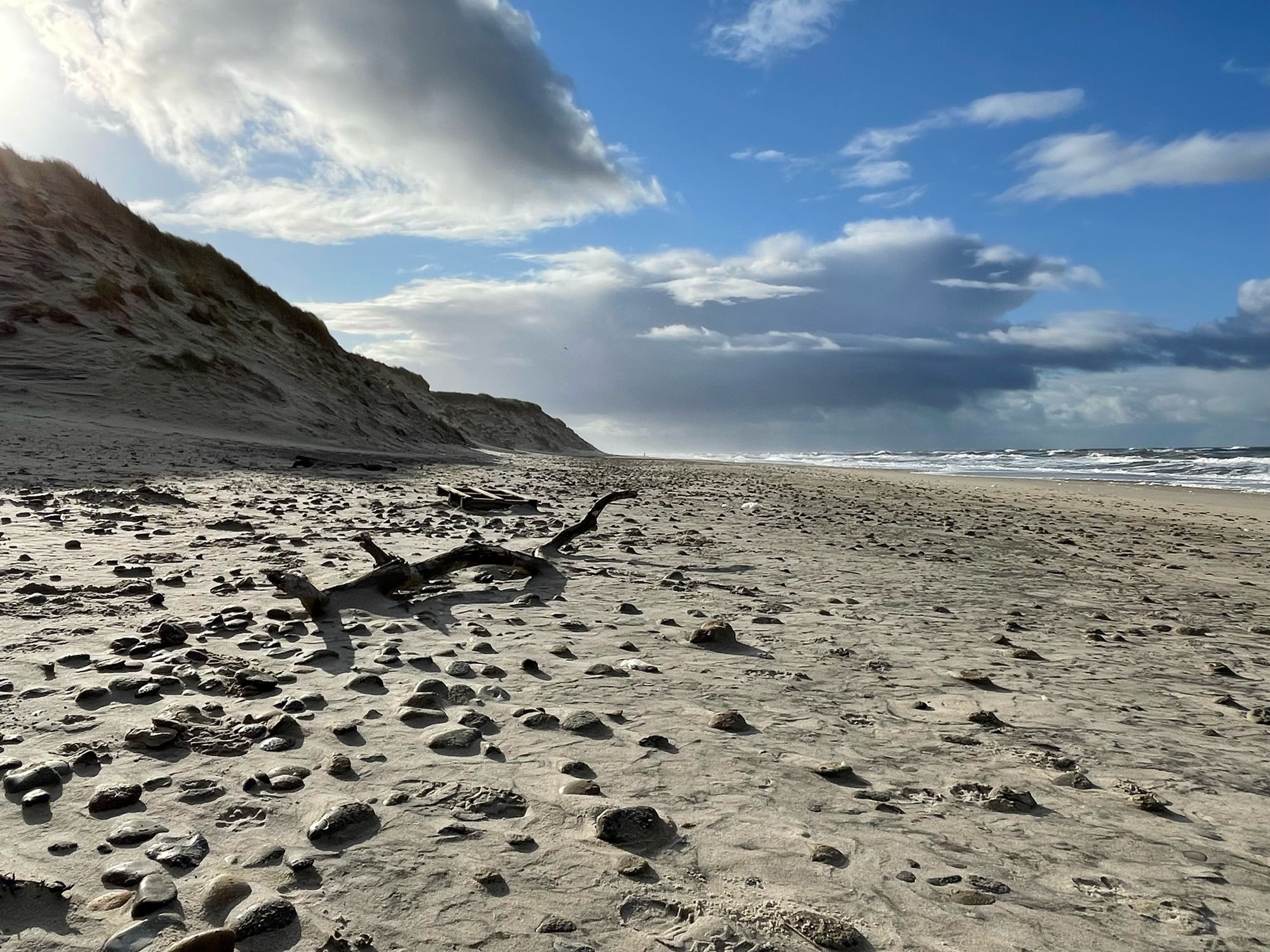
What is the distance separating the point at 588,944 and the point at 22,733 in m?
2.56

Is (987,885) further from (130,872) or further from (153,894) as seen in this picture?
(130,872)

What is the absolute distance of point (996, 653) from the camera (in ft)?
16.6

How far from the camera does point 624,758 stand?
3.13 metres

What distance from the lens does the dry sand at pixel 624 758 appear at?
211cm

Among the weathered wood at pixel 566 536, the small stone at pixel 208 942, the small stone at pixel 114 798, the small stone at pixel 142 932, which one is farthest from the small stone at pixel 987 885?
the weathered wood at pixel 566 536

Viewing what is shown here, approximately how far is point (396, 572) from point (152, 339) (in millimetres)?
24423

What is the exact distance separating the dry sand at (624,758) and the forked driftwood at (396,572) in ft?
0.52


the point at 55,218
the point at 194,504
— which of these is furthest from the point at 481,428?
the point at 194,504

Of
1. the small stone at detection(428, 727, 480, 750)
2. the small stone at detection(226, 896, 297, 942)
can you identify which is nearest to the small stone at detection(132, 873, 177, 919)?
the small stone at detection(226, 896, 297, 942)

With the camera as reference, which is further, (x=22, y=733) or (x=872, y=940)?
(x=22, y=733)

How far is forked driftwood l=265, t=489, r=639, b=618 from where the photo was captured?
16.2ft

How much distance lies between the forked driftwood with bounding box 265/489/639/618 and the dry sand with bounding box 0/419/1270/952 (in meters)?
0.16

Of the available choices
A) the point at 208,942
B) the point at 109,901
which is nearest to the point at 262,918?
the point at 208,942

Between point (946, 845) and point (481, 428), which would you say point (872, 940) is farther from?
point (481, 428)
